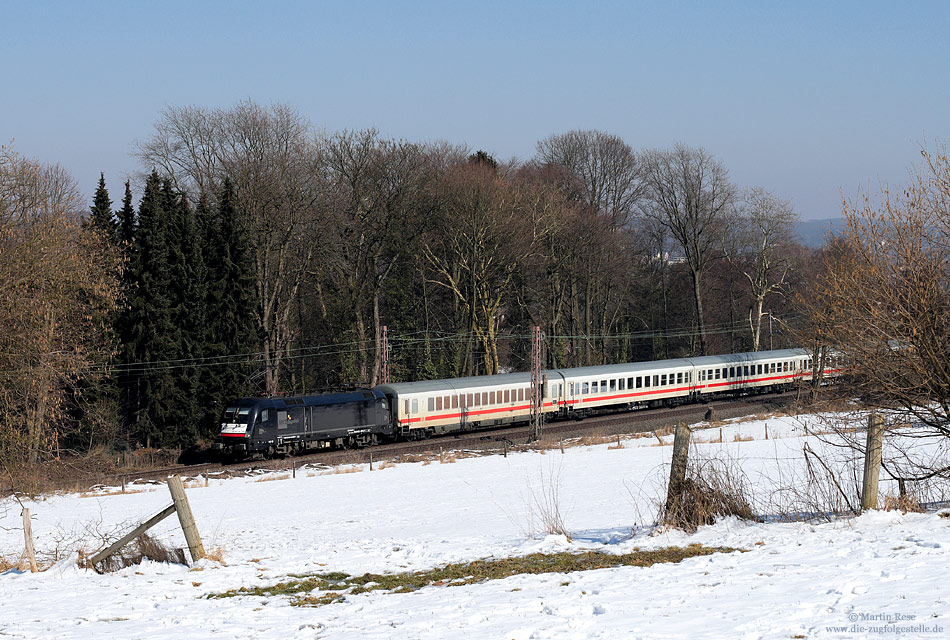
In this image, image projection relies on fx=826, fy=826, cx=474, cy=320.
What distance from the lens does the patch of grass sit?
879 centimetres

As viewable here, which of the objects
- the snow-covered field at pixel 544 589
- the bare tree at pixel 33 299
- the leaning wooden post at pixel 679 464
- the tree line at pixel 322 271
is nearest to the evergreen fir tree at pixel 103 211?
the tree line at pixel 322 271

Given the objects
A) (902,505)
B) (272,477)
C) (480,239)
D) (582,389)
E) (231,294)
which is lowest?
(272,477)

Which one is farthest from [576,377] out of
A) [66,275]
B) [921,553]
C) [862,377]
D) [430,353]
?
[921,553]

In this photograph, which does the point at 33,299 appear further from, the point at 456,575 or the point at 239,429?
the point at 456,575

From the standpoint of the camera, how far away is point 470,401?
38.1 meters

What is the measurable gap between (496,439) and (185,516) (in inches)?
1043

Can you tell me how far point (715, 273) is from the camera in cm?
7156

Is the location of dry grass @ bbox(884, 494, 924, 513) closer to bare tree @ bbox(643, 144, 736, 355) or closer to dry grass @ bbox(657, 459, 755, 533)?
dry grass @ bbox(657, 459, 755, 533)

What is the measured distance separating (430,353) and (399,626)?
4515 cm

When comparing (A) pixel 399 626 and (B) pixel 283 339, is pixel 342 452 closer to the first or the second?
(B) pixel 283 339

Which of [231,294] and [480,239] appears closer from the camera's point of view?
[231,294]

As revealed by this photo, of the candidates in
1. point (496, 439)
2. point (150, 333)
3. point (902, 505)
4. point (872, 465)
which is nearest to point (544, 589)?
point (872, 465)

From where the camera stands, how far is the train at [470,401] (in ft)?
109

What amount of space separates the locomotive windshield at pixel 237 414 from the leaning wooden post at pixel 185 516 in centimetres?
2298
